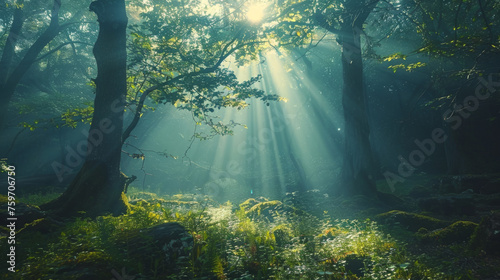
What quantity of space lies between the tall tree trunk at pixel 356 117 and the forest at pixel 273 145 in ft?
0.23

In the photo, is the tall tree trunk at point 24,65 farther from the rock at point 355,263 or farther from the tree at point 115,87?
the rock at point 355,263

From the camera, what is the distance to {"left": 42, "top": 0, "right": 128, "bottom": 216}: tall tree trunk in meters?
7.24

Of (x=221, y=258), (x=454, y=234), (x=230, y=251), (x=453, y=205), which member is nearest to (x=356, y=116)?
(x=453, y=205)

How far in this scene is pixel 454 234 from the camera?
6.02 metres

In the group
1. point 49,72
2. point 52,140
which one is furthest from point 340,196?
point 49,72

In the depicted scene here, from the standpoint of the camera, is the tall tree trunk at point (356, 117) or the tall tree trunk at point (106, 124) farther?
the tall tree trunk at point (356, 117)

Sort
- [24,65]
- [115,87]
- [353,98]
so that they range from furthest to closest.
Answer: [353,98], [24,65], [115,87]

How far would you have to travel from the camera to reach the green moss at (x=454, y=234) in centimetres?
594

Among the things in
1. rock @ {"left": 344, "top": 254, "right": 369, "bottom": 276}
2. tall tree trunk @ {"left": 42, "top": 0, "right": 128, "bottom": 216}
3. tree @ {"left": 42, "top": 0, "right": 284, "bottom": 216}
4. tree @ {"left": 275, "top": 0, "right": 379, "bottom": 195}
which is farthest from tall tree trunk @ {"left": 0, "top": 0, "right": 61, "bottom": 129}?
rock @ {"left": 344, "top": 254, "right": 369, "bottom": 276}

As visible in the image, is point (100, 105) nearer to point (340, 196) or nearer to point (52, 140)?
point (340, 196)

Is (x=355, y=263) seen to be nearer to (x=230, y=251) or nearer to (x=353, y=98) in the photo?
(x=230, y=251)

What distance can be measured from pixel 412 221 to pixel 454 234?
5.71 feet

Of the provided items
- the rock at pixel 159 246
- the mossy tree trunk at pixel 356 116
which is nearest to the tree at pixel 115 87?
the rock at pixel 159 246

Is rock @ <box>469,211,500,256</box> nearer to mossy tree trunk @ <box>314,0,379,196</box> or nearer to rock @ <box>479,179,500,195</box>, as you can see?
rock @ <box>479,179,500,195</box>
